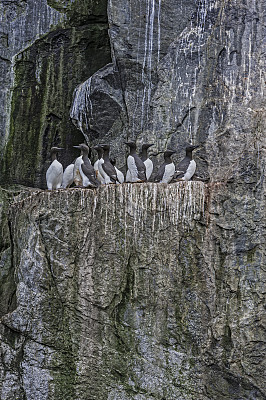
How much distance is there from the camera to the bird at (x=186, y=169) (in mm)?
14555

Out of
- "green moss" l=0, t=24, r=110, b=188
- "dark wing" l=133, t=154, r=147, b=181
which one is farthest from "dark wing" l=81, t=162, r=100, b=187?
"green moss" l=0, t=24, r=110, b=188

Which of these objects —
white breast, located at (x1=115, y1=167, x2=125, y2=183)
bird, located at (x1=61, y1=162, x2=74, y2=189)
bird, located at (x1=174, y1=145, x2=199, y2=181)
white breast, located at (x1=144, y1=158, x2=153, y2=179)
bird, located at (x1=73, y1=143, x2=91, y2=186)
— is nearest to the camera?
bird, located at (x1=174, y1=145, x2=199, y2=181)

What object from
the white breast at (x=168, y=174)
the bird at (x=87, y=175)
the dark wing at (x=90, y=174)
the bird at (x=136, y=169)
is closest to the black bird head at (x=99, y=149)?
the bird at (x=87, y=175)

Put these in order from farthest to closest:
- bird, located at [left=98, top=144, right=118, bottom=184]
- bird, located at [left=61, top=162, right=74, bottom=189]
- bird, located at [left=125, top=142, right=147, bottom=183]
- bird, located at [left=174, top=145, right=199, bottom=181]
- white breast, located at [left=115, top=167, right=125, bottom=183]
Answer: bird, located at [left=61, top=162, right=74, bottom=189] < white breast, located at [left=115, top=167, right=125, bottom=183] < bird, located at [left=98, top=144, right=118, bottom=184] < bird, located at [left=125, top=142, right=147, bottom=183] < bird, located at [left=174, top=145, right=199, bottom=181]

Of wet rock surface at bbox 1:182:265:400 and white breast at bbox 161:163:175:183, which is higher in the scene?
white breast at bbox 161:163:175:183

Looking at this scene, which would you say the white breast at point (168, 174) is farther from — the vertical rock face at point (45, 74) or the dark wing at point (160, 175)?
the vertical rock face at point (45, 74)

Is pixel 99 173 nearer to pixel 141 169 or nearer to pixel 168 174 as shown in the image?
pixel 141 169

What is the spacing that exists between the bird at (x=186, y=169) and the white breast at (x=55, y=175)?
2.26m

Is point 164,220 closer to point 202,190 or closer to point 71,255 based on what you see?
point 202,190

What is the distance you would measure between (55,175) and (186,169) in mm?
2536

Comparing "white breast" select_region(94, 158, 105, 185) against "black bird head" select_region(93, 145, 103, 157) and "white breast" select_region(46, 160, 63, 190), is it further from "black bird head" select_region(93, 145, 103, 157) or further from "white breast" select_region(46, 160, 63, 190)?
"white breast" select_region(46, 160, 63, 190)

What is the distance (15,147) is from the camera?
59.8ft

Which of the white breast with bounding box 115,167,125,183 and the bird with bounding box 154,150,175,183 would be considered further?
the white breast with bounding box 115,167,125,183

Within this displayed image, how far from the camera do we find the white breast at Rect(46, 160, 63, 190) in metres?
15.2
